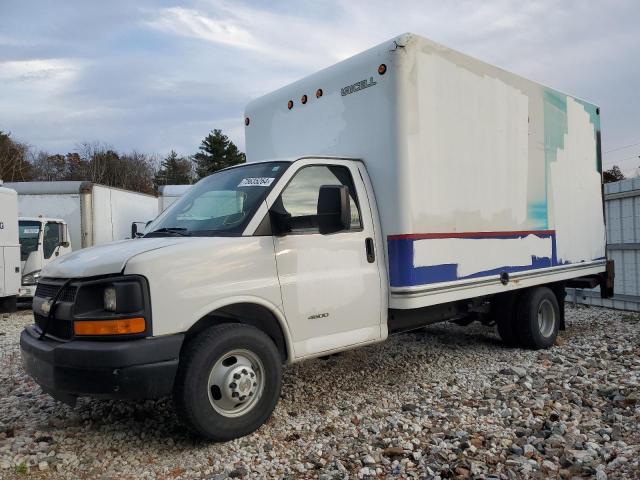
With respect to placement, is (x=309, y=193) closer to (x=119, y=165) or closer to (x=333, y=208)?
(x=333, y=208)

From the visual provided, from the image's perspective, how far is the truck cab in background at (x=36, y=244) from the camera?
38.6ft

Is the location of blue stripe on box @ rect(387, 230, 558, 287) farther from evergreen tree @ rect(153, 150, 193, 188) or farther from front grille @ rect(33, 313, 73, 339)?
evergreen tree @ rect(153, 150, 193, 188)

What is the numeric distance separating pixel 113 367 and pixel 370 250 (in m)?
2.35

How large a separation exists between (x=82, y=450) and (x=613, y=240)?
30.8 feet

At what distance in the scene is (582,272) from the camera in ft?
23.6

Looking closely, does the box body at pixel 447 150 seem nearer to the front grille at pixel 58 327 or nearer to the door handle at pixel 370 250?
the door handle at pixel 370 250

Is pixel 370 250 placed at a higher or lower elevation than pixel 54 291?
higher

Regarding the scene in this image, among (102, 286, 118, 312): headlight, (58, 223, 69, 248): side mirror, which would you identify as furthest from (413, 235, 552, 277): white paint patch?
(58, 223, 69, 248): side mirror

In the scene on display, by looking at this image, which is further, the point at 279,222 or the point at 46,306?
the point at 279,222

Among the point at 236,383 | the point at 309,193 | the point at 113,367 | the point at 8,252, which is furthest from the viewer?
the point at 8,252

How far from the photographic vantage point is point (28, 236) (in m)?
12.2

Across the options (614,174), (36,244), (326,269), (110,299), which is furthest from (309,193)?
(614,174)

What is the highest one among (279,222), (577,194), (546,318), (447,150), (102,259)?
(447,150)

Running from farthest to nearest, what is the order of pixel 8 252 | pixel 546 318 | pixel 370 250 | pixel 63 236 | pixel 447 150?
1. pixel 63 236
2. pixel 8 252
3. pixel 546 318
4. pixel 447 150
5. pixel 370 250
